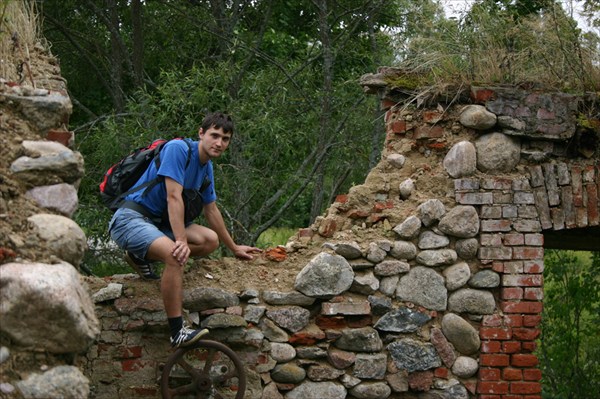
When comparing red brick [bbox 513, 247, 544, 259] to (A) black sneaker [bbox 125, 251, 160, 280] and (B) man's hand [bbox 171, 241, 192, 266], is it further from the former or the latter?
(A) black sneaker [bbox 125, 251, 160, 280]

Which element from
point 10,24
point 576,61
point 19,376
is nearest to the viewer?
point 19,376

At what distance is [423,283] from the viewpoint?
6.04m

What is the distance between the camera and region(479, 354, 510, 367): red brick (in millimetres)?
6035

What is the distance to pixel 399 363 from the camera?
596 cm

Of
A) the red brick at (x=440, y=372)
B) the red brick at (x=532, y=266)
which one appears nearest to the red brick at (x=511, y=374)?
the red brick at (x=440, y=372)

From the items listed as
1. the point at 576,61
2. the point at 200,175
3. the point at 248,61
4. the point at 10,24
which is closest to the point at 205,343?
the point at 200,175

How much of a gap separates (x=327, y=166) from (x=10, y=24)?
600cm

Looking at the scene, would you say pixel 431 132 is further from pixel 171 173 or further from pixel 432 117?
pixel 171 173

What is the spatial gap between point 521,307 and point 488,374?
0.49 metres

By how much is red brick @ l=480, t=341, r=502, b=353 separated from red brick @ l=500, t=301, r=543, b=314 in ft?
0.75

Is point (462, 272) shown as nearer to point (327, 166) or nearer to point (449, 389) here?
point (449, 389)

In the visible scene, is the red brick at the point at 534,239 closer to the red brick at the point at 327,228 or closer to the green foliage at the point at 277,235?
the red brick at the point at 327,228

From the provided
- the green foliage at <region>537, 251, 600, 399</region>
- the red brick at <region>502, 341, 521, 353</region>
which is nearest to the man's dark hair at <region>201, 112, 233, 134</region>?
the red brick at <region>502, 341, 521, 353</region>

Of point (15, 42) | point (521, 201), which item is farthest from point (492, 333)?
point (15, 42)
